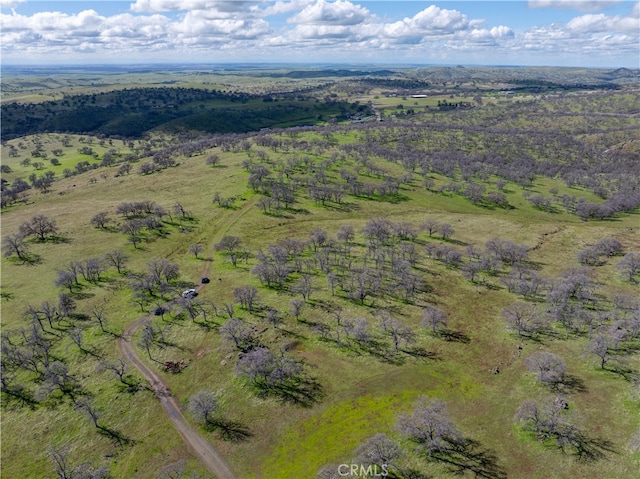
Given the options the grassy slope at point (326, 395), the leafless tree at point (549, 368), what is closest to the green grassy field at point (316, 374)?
the grassy slope at point (326, 395)

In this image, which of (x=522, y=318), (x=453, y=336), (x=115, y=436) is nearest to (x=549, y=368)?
(x=453, y=336)

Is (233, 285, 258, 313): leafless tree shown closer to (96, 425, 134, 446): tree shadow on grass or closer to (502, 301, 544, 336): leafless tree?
(96, 425, 134, 446): tree shadow on grass

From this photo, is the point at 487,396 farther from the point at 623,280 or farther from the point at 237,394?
the point at 623,280

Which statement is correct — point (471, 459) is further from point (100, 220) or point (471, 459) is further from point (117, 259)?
point (100, 220)

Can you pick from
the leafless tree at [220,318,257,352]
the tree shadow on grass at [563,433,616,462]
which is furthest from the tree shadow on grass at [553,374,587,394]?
the leafless tree at [220,318,257,352]

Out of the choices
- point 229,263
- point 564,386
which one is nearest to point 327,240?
point 229,263

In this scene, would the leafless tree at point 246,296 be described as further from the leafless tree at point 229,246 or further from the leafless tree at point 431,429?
the leafless tree at point 431,429
